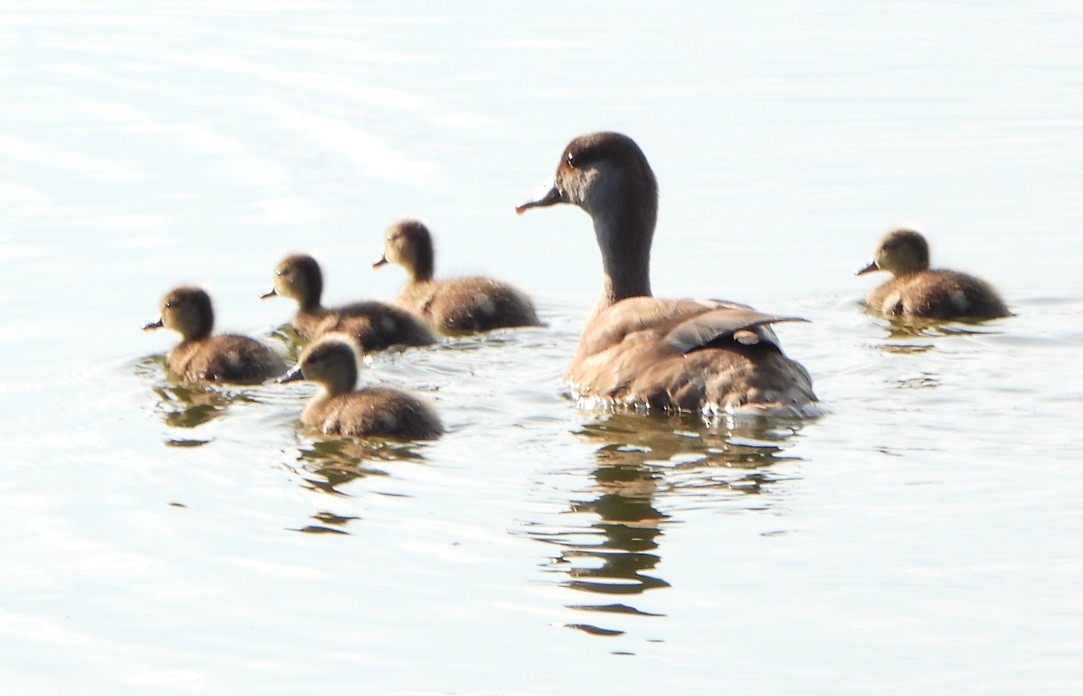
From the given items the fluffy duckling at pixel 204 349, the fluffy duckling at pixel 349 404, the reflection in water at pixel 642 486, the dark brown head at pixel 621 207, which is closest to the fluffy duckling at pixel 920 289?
the dark brown head at pixel 621 207

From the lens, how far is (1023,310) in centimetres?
1124

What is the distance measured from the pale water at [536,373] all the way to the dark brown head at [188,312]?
0.31 metres

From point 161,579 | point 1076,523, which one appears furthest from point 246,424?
point 1076,523

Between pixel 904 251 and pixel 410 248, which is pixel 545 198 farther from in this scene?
pixel 904 251

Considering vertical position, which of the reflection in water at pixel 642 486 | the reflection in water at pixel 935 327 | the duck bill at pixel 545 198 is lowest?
the reflection in water at pixel 642 486

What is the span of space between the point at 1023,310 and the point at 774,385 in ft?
9.35

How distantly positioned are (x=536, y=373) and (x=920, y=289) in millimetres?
2336

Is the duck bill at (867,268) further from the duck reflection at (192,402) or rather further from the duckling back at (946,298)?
the duck reflection at (192,402)

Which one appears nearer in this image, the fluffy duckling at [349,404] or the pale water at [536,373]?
the pale water at [536,373]

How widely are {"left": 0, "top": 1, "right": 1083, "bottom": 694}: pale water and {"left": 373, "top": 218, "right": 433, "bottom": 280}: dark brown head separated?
59cm

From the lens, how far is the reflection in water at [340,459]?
838 cm

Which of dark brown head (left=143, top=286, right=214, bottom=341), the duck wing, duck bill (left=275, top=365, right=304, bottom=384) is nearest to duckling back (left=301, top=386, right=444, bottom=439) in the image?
duck bill (left=275, top=365, right=304, bottom=384)

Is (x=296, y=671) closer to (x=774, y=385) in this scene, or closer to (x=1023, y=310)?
(x=774, y=385)

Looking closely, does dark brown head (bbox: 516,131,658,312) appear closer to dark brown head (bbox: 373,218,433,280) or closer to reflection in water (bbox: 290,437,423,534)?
dark brown head (bbox: 373,218,433,280)
